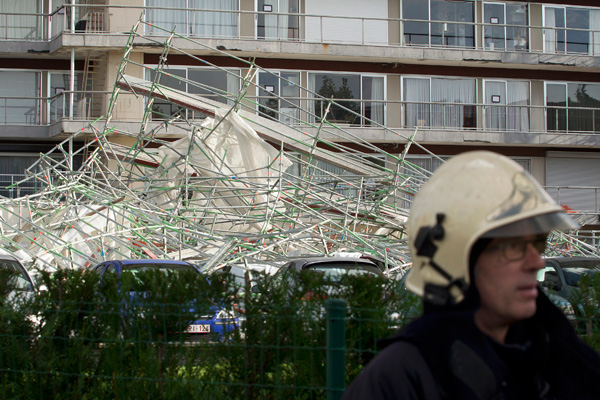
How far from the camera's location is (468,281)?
179 centimetres

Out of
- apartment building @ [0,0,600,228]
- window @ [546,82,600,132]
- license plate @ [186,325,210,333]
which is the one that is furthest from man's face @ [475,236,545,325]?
window @ [546,82,600,132]

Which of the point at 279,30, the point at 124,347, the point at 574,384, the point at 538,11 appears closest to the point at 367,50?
the point at 279,30

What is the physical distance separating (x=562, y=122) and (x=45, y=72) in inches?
814

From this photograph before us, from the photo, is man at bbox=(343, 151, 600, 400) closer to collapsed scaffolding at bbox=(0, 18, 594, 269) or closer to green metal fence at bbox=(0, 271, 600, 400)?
green metal fence at bbox=(0, 271, 600, 400)

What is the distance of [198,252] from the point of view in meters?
15.3

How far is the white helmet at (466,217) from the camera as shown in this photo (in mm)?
1765

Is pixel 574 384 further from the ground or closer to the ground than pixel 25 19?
closer to the ground

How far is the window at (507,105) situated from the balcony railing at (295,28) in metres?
1.50

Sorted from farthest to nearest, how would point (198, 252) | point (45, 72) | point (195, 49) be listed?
point (45, 72)
point (195, 49)
point (198, 252)

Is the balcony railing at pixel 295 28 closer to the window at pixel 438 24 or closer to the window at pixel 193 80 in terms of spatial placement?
the window at pixel 438 24

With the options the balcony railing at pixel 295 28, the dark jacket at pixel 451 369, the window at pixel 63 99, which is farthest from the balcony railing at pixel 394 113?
the dark jacket at pixel 451 369

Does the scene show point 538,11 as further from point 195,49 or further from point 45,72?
point 45,72

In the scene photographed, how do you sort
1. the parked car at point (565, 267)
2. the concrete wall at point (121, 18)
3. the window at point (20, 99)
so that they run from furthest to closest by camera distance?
the window at point (20, 99) → the concrete wall at point (121, 18) → the parked car at point (565, 267)

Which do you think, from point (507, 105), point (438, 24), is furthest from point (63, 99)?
point (507, 105)
